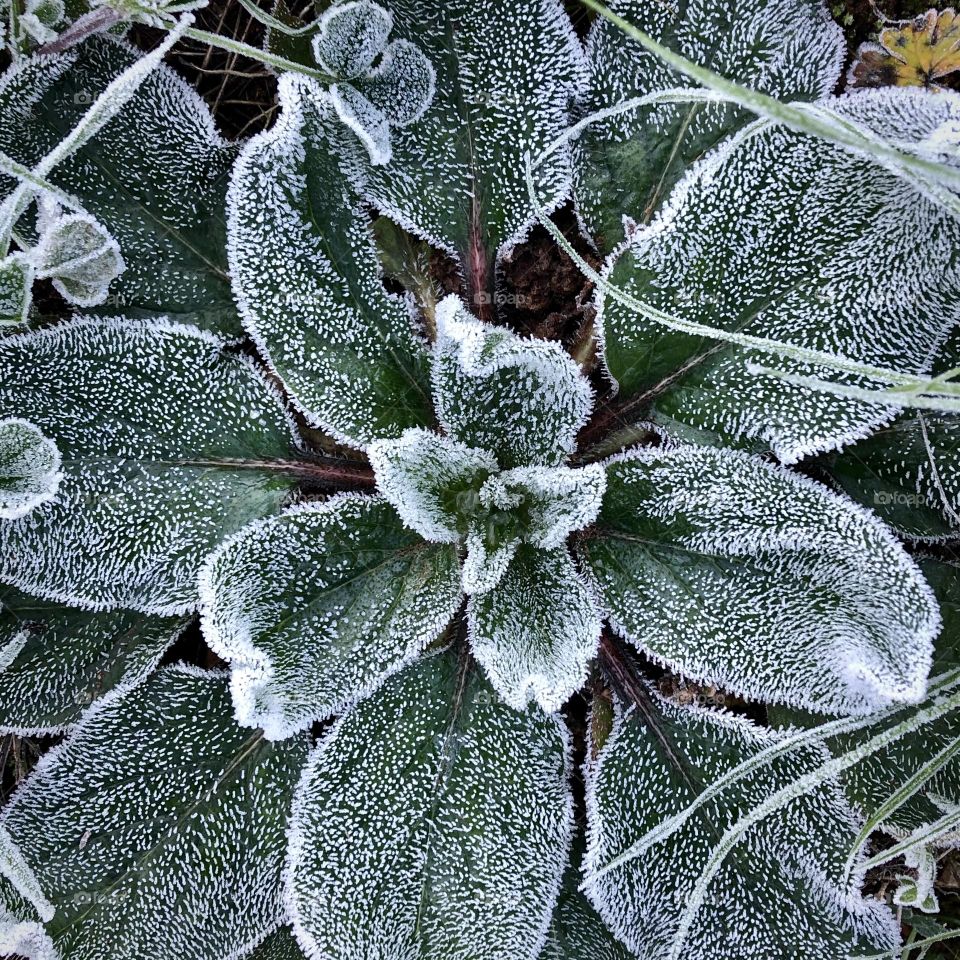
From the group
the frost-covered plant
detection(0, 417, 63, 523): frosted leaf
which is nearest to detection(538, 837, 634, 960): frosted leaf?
the frost-covered plant

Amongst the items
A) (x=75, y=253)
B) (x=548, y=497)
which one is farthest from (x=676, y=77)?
(x=75, y=253)

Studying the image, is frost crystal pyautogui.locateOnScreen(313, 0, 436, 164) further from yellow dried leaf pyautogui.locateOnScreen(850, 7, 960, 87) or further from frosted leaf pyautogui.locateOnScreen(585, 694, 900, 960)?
frosted leaf pyautogui.locateOnScreen(585, 694, 900, 960)

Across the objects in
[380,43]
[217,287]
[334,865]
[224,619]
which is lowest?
[334,865]

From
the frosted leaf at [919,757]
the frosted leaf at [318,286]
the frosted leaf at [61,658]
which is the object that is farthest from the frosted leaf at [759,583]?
Answer: the frosted leaf at [61,658]

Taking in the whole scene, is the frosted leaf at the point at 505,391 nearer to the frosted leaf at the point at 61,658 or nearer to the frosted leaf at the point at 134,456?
the frosted leaf at the point at 134,456

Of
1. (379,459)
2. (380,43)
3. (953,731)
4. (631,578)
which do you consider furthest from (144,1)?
(953,731)

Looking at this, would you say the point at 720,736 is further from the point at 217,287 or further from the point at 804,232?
the point at 217,287

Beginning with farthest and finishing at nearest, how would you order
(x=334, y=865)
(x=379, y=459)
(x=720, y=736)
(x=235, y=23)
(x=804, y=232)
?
(x=235, y=23)
(x=720, y=736)
(x=334, y=865)
(x=804, y=232)
(x=379, y=459)

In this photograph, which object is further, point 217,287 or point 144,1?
point 217,287
